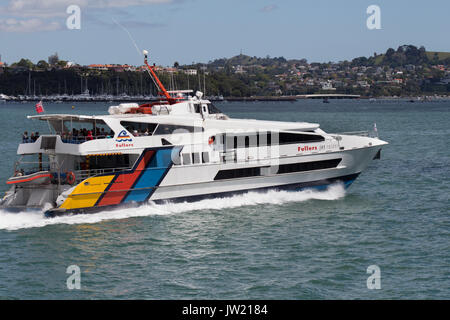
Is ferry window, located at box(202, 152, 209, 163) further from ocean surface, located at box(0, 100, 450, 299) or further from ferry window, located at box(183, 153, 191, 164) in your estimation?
ocean surface, located at box(0, 100, 450, 299)

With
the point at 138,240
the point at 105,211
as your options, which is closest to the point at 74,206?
the point at 105,211

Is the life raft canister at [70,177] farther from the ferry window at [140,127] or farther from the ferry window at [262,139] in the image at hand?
the ferry window at [262,139]

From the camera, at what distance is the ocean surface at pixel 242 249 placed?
1759cm

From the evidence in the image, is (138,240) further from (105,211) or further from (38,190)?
(38,190)

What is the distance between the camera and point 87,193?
23891 millimetres

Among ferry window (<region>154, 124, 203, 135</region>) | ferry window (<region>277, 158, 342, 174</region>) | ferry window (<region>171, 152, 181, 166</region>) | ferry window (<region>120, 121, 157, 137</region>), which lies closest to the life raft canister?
ferry window (<region>120, 121, 157, 137</region>)

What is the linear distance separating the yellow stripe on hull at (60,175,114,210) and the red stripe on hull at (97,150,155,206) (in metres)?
0.26

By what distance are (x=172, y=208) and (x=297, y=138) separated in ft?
20.3

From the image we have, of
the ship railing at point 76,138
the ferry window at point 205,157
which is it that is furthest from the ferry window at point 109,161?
the ferry window at point 205,157

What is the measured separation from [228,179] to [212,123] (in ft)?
8.28

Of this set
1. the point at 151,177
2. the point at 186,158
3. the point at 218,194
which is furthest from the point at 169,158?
the point at 218,194

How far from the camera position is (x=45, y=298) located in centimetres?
1712

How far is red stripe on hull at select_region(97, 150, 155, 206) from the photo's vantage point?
2427cm
